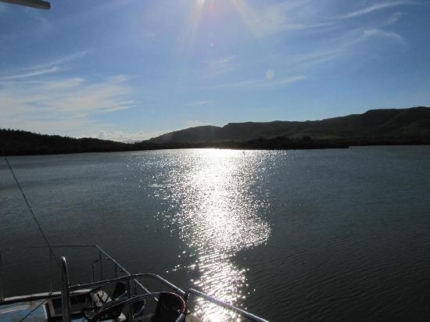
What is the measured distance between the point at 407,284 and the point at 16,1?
17.5 metres

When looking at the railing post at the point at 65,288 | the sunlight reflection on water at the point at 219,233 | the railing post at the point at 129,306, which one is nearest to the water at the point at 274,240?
the sunlight reflection on water at the point at 219,233

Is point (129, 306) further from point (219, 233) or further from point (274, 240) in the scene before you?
point (219, 233)

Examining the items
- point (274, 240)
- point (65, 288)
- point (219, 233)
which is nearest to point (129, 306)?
point (65, 288)

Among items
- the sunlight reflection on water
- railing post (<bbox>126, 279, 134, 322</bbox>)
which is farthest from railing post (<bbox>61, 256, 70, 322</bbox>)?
the sunlight reflection on water

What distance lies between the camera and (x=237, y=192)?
48.9 meters

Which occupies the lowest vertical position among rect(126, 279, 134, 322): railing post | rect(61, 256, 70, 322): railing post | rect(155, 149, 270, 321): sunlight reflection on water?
rect(155, 149, 270, 321): sunlight reflection on water

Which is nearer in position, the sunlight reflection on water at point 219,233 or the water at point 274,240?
the water at point 274,240

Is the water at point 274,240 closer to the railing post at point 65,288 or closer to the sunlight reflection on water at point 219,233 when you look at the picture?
the sunlight reflection on water at point 219,233

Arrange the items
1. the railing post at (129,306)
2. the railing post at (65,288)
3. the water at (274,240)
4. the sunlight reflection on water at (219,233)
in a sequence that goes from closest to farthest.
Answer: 1. the railing post at (65,288)
2. the railing post at (129,306)
3. the water at (274,240)
4. the sunlight reflection on water at (219,233)

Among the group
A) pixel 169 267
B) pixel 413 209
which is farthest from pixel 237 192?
pixel 169 267

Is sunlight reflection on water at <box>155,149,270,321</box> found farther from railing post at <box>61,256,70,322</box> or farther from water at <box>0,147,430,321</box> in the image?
railing post at <box>61,256,70,322</box>

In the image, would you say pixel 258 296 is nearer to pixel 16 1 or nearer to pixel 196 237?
pixel 196 237

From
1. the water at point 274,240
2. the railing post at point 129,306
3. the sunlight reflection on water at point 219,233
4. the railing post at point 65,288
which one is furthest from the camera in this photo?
the sunlight reflection on water at point 219,233

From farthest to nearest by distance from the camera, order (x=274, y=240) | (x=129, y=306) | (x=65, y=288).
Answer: (x=274, y=240), (x=129, y=306), (x=65, y=288)
